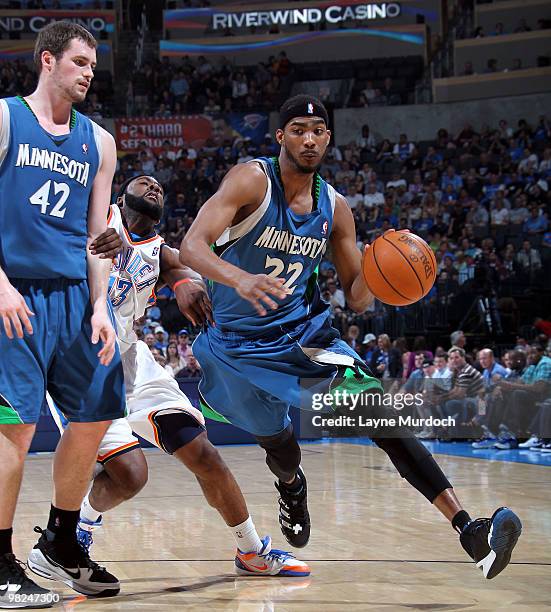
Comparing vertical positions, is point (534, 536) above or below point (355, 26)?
below

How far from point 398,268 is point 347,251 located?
51 cm

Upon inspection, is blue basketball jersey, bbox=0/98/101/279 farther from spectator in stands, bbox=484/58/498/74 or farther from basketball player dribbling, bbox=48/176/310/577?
spectator in stands, bbox=484/58/498/74

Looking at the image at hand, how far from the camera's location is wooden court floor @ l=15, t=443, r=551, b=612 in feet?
12.5

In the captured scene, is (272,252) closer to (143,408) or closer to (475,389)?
(143,408)

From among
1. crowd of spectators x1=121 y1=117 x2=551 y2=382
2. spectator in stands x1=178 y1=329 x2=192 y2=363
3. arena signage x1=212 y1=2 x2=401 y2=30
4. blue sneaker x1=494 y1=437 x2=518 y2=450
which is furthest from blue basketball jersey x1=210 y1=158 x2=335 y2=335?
arena signage x1=212 y1=2 x2=401 y2=30

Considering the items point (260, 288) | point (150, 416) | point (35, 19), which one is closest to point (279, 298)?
point (260, 288)

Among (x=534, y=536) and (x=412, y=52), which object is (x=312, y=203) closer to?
(x=534, y=536)

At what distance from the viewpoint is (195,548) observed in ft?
17.0

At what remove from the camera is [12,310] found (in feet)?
11.0

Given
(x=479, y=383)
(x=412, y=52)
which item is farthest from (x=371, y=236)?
(x=412, y=52)

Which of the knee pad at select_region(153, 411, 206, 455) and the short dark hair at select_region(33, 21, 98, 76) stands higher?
the short dark hair at select_region(33, 21, 98, 76)

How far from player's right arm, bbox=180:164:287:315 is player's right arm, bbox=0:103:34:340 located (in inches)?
31.5

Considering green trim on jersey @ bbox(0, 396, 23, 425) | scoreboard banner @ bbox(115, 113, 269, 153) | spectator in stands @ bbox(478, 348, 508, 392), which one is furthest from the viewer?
scoreboard banner @ bbox(115, 113, 269, 153)

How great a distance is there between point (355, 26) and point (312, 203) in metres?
19.6
